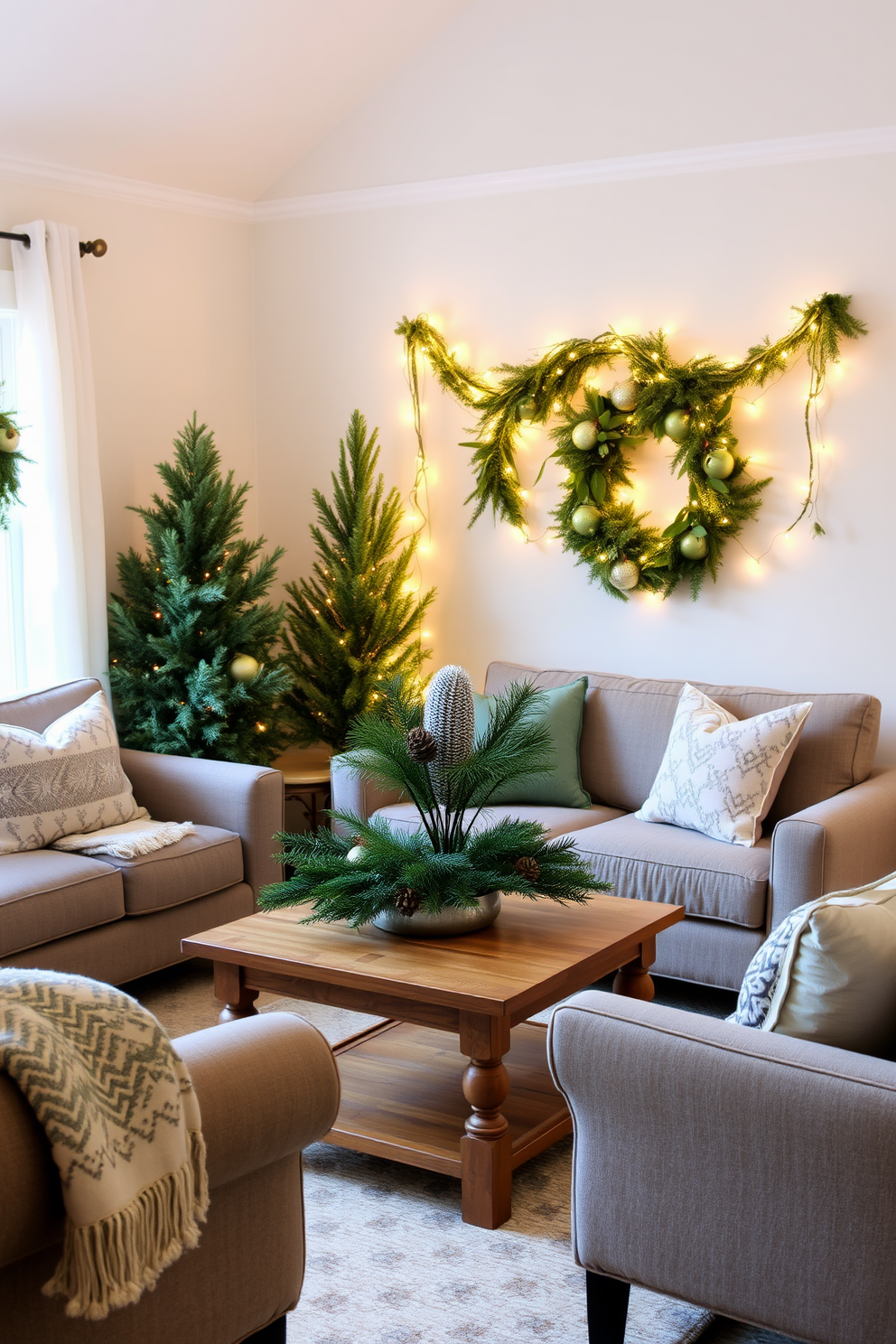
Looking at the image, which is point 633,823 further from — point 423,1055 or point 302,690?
point 302,690

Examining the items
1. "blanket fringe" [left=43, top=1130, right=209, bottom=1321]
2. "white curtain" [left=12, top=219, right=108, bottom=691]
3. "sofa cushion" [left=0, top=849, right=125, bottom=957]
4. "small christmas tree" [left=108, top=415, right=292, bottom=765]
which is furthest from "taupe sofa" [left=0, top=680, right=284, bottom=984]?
"blanket fringe" [left=43, top=1130, right=209, bottom=1321]

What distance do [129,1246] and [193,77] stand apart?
3971mm

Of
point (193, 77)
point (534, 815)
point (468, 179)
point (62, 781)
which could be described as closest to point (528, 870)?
point (534, 815)

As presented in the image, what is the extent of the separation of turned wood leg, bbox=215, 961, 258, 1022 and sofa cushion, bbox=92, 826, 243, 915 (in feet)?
2.71

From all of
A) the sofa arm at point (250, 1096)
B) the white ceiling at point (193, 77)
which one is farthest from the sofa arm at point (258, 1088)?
the white ceiling at point (193, 77)

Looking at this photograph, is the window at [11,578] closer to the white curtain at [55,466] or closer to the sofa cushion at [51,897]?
the white curtain at [55,466]

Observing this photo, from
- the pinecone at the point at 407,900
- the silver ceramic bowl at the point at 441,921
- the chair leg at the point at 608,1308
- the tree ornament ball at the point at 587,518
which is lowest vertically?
the chair leg at the point at 608,1308

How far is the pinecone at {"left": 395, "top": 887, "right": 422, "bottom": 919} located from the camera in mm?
2637

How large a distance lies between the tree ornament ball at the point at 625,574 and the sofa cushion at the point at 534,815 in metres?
0.79

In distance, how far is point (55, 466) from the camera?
14.0ft

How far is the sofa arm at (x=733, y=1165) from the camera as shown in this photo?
167cm

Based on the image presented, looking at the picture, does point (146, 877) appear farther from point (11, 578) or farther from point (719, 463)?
point (719, 463)

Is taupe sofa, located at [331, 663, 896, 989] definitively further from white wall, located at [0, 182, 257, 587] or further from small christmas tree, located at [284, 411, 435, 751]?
white wall, located at [0, 182, 257, 587]

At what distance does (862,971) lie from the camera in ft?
5.81
